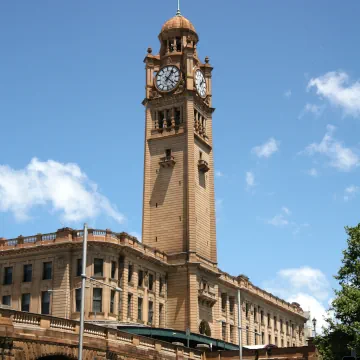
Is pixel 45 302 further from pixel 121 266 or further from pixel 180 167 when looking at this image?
pixel 180 167

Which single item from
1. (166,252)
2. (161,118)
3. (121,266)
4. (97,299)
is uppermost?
(161,118)

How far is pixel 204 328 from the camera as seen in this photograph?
95188 mm

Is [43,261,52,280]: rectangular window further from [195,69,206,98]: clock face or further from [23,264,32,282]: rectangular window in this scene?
[195,69,206,98]: clock face

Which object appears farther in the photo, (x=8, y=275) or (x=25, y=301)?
(x=8, y=275)

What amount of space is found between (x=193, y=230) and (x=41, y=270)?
2309cm

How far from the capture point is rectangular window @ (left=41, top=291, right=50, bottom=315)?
3199 inches

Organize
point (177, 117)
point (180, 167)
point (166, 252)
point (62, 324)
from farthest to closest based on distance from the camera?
point (177, 117)
point (180, 167)
point (166, 252)
point (62, 324)

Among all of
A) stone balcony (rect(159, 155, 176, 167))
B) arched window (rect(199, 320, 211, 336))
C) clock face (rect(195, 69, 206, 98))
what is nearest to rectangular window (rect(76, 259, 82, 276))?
arched window (rect(199, 320, 211, 336))

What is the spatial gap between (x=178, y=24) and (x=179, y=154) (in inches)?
960

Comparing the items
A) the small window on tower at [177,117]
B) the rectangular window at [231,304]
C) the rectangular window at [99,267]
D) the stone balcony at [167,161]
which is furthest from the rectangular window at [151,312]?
the small window on tower at [177,117]

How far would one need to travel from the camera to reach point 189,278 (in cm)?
9331

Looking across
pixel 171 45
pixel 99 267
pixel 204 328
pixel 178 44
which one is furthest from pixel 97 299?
pixel 178 44

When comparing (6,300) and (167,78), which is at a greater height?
(167,78)

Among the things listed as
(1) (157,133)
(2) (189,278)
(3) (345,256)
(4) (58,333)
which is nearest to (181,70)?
(1) (157,133)
